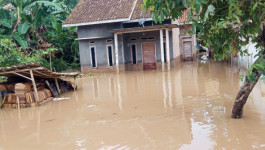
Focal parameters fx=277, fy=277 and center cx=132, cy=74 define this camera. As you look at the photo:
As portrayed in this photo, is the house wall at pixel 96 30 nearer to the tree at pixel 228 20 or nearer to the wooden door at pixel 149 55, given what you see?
the wooden door at pixel 149 55

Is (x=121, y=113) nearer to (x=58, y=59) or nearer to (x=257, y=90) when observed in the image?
(x=257, y=90)

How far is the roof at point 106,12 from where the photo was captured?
18.5 m

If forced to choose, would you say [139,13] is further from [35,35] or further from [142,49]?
[35,35]

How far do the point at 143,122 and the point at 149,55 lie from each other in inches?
522

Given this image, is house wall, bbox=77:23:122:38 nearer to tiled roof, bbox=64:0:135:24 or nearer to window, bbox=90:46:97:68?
tiled roof, bbox=64:0:135:24

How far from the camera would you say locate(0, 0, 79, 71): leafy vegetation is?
14766mm

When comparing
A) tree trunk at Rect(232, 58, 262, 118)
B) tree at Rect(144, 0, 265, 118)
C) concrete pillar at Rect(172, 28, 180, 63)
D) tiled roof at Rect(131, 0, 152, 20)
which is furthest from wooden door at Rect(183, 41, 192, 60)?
tree at Rect(144, 0, 265, 118)

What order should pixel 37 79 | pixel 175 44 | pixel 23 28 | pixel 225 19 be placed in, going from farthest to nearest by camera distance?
pixel 175 44 < pixel 23 28 < pixel 37 79 < pixel 225 19

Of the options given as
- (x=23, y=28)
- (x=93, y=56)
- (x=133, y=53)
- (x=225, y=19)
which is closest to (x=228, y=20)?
(x=225, y=19)

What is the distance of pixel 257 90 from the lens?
10.1 metres

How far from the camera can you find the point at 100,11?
19750 millimetres

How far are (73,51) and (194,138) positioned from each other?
722 inches

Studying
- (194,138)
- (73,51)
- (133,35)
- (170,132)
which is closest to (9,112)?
(170,132)

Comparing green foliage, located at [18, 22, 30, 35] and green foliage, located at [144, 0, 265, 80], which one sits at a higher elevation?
green foliage, located at [18, 22, 30, 35]
